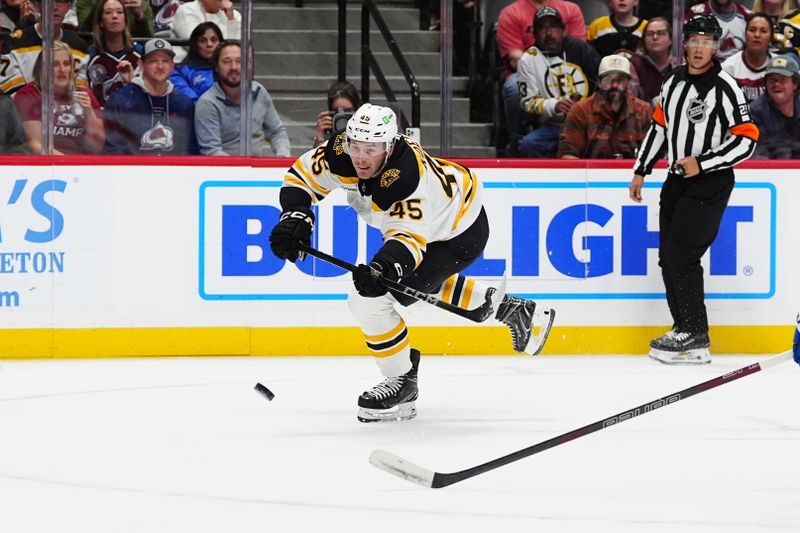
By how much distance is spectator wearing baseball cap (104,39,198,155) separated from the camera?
18.6ft

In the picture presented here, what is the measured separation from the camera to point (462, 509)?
3.04 meters

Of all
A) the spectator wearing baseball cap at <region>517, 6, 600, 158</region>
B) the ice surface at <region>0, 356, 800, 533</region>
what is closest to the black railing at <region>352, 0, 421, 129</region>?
the spectator wearing baseball cap at <region>517, 6, 600, 158</region>

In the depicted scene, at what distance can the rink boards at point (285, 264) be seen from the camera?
5695 mm

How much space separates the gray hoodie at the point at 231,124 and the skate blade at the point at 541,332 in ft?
4.85

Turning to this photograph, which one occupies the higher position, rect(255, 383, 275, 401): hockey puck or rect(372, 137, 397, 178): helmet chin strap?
rect(372, 137, 397, 178): helmet chin strap

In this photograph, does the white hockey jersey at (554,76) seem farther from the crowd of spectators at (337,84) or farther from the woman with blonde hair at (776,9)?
the woman with blonde hair at (776,9)

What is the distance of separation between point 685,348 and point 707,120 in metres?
0.99

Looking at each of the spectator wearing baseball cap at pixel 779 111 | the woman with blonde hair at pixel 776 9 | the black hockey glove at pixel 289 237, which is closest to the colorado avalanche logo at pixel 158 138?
→ the black hockey glove at pixel 289 237

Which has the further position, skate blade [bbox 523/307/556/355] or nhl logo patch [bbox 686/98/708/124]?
nhl logo patch [bbox 686/98/708/124]

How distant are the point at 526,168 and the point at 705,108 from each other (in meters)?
0.84

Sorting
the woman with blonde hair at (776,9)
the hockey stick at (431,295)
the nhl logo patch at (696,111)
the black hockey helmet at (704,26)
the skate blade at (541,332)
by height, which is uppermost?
the woman with blonde hair at (776,9)

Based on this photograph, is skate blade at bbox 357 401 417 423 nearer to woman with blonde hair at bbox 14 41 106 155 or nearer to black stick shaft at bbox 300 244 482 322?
black stick shaft at bbox 300 244 482 322

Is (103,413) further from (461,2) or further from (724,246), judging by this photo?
(724,246)

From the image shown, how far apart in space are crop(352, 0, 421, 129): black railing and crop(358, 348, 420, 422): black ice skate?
1.81 meters
